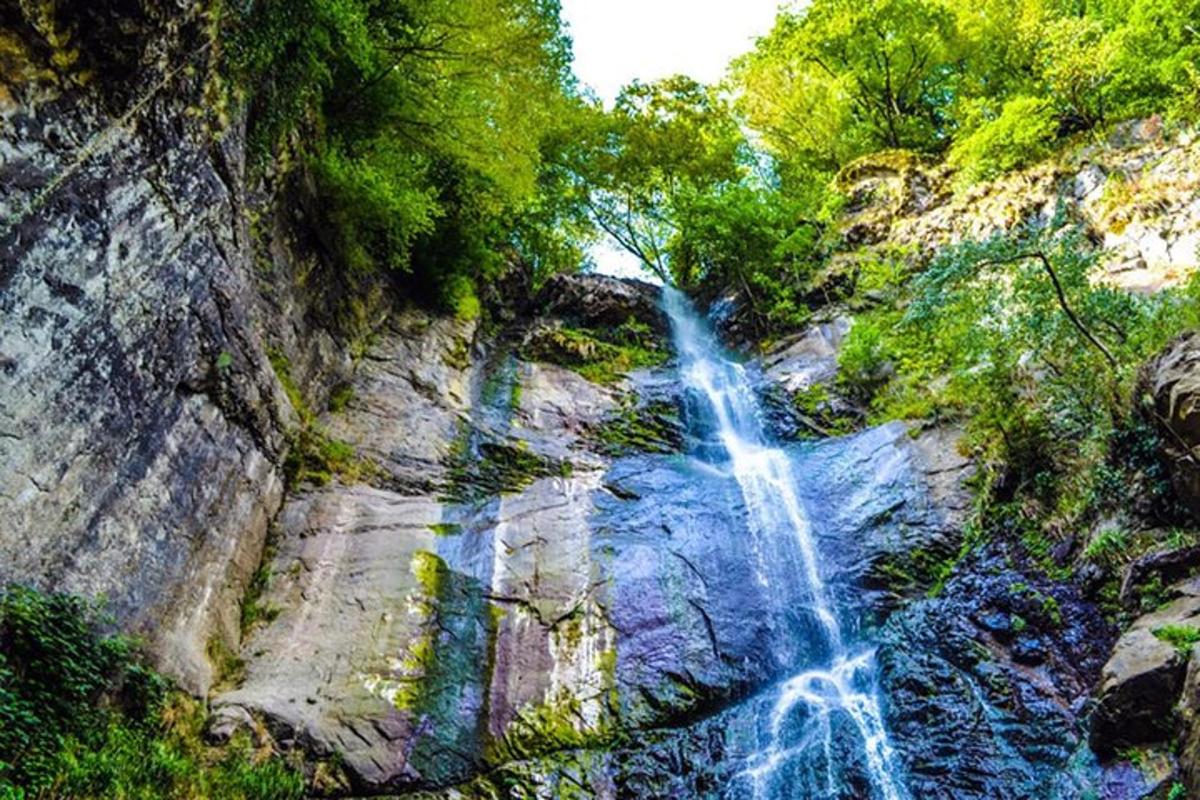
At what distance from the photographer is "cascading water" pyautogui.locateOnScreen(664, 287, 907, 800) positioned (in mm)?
6492

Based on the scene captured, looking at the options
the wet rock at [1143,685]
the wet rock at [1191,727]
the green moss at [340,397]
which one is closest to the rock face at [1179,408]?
the wet rock at [1143,685]

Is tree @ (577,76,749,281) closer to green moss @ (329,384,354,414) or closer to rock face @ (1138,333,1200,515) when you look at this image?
green moss @ (329,384,354,414)

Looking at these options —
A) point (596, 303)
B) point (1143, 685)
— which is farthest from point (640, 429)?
point (1143, 685)

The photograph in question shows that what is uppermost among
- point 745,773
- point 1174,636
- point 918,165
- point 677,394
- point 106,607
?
point 918,165

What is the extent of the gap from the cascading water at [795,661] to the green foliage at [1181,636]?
2.50 meters

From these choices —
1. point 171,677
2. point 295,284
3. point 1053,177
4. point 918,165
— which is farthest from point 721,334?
point 171,677

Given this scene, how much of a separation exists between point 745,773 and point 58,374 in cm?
675

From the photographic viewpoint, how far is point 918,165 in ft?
55.2

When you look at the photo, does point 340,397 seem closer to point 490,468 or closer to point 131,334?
point 490,468

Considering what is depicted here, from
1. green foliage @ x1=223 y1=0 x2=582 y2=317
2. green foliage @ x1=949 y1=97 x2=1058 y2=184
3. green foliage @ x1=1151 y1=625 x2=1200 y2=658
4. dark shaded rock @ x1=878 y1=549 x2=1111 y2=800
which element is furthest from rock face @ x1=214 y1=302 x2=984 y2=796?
green foliage @ x1=949 y1=97 x2=1058 y2=184

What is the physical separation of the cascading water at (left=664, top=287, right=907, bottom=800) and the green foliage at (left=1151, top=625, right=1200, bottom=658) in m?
2.50

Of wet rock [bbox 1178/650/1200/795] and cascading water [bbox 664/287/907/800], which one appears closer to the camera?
wet rock [bbox 1178/650/1200/795]

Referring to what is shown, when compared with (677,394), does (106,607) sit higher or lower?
lower

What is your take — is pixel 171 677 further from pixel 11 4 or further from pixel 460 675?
pixel 11 4
